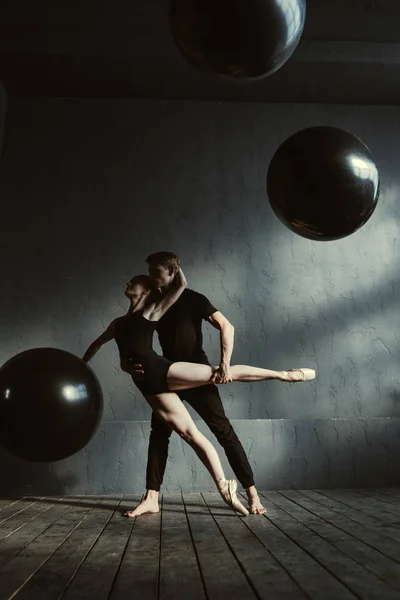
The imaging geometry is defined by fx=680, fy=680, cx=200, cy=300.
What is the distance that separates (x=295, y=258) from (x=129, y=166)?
1.54m

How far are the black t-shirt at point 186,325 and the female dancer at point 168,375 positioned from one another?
7 centimetres

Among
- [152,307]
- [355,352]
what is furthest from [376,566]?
[355,352]

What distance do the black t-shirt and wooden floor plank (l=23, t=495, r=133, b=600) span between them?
0.95 metres

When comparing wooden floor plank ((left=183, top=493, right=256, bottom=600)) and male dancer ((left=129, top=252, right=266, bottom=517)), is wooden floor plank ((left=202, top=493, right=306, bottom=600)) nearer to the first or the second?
wooden floor plank ((left=183, top=493, right=256, bottom=600))

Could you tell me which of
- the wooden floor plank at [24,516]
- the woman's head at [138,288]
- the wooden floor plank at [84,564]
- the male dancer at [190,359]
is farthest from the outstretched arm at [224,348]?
the wooden floor plank at [24,516]

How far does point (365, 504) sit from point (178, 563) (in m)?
1.96

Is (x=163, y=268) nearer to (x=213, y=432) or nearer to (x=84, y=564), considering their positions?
(x=213, y=432)

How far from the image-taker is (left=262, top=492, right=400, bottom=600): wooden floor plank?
206 centimetres

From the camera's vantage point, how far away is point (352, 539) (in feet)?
9.64

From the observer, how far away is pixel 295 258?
5500mm

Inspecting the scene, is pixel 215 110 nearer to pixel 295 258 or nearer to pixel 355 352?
pixel 295 258

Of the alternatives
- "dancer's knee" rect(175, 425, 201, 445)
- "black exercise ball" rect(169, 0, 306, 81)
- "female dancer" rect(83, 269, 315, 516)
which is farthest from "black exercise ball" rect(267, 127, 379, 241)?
"dancer's knee" rect(175, 425, 201, 445)

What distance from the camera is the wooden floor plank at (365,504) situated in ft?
11.8

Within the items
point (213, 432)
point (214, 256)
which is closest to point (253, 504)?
point (213, 432)
